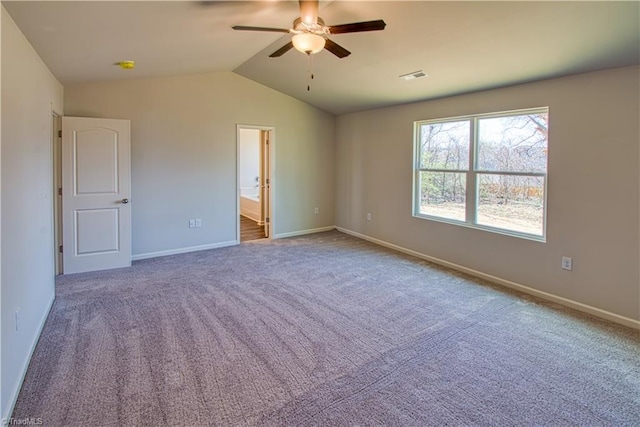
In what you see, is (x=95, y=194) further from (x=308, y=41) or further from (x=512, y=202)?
(x=512, y=202)

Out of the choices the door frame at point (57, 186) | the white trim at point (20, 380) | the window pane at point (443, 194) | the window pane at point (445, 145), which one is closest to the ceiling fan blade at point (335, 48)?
the window pane at point (445, 145)

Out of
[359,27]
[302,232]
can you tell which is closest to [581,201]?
[359,27]

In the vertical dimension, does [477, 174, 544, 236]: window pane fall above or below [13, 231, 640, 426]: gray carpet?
above

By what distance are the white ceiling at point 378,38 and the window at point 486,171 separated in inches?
21.5

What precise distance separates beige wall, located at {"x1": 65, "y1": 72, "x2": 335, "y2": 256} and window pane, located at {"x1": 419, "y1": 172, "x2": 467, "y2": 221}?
8.00ft

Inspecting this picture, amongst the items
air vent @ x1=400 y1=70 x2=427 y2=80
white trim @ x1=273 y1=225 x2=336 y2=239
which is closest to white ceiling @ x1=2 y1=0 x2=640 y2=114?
air vent @ x1=400 y1=70 x2=427 y2=80

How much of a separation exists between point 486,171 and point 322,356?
10.4ft

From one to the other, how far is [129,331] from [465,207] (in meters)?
4.10

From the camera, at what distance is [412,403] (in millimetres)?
2191

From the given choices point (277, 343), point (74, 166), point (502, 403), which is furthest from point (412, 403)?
point (74, 166)

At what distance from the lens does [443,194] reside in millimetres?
5180

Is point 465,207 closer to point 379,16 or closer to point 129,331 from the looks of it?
point 379,16

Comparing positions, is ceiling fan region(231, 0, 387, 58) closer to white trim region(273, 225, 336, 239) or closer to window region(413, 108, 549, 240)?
window region(413, 108, 549, 240)

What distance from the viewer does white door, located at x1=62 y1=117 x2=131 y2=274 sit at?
178 inches
